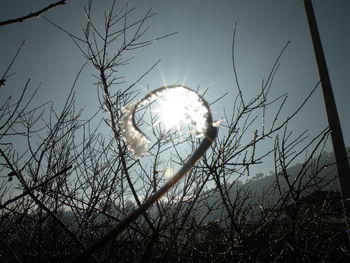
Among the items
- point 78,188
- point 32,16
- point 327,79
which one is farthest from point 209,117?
point 327,79

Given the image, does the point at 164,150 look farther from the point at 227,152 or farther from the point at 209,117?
the point at 209,117

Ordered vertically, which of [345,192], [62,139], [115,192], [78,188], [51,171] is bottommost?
[345,192]

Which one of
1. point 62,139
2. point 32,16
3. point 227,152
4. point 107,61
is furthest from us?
point 62,139

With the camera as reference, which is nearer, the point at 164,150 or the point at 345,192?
the point at 164,150

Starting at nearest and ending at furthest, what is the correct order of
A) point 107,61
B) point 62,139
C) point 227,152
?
1. point 227,152
2. point 107,61
3. point 62,139

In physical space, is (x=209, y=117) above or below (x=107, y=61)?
below

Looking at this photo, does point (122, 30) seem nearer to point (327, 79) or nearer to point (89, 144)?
point (89, 144)

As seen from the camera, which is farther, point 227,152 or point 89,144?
point 89,144

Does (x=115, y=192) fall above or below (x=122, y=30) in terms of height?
below

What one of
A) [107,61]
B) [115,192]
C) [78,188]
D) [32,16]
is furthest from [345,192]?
[32,16]
